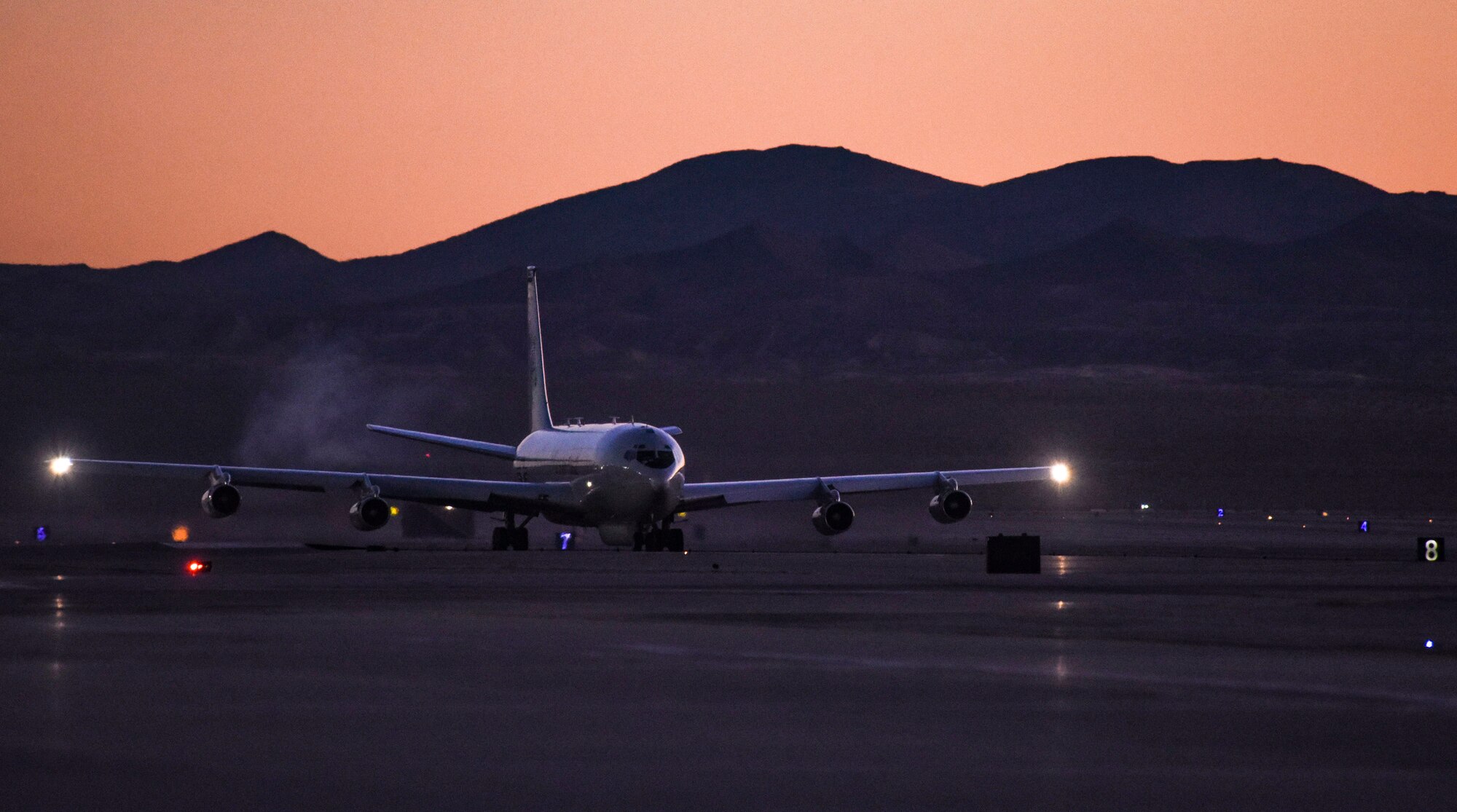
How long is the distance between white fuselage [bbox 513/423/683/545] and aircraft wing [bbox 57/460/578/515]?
0.70 metres

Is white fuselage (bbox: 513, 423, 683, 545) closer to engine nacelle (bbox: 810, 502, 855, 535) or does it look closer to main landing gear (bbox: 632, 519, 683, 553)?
main landing gear (bbox: 632, 519, 683, 553)

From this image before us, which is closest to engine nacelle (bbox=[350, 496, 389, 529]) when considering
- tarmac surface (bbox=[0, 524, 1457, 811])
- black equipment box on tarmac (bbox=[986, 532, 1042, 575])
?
black equipment box on tarmac (bbox=[986, 532, 1042, 575])

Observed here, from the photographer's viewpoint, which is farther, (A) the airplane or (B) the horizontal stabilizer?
(B) the horizontal stabilizer

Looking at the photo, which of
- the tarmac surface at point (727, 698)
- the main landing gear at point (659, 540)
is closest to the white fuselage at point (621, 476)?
the main landing gear at point (659, 540)

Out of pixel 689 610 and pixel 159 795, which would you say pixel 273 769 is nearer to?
pixel 159 795

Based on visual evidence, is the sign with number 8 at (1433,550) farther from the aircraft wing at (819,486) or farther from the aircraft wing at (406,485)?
the aircraft wing at (406,485)

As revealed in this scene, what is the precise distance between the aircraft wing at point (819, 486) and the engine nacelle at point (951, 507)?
27.9 inches

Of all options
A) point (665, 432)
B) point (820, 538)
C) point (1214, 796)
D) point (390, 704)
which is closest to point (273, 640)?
point (390, 704)

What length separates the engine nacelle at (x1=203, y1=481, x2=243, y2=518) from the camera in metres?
62.5

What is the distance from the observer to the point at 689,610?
34656mm

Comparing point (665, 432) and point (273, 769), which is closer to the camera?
point (273, 769)

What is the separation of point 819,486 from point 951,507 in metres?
4.38

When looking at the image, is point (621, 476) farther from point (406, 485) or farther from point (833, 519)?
point (833, 519)

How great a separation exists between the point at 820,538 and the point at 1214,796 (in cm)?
5975
